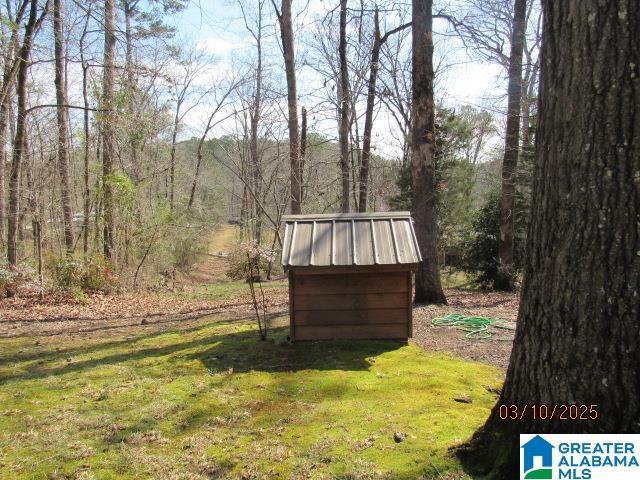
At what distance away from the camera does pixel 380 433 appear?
119 inches

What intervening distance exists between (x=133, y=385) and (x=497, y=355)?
3.88m

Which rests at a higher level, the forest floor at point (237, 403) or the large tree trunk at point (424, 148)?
the large tree trunk at point (424, 148)

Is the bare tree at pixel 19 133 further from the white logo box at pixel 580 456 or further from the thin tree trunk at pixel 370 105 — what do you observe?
the white logo box at pixel 580 456

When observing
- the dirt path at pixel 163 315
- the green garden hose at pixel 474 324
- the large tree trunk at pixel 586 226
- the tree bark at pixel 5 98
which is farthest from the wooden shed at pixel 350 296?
the tree bark at pixel 5 98

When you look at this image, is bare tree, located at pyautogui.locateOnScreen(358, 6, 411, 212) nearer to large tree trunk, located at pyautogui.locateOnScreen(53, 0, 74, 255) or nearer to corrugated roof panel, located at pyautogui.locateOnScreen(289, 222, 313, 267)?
large tree trunk, located at pyautogui.locateOnScreen(53, 0, 74, 255)

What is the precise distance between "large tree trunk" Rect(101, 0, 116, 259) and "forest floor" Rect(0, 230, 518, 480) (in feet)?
17.8

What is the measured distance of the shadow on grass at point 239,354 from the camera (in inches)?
183

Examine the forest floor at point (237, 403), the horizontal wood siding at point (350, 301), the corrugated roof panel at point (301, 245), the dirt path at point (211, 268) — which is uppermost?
the corrugated roof panel at point (301, 245)

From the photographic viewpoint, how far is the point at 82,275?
403 inches

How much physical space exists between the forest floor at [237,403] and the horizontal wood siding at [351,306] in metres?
0.18

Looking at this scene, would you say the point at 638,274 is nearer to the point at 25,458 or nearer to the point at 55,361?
the point at 25,458

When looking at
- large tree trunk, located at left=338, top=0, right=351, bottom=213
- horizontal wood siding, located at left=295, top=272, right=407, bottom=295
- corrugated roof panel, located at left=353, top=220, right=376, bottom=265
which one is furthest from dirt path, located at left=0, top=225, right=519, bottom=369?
large tree trunk, located at left=338, top=0, right=351, bottom=213

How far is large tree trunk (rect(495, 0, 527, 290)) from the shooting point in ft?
36.7

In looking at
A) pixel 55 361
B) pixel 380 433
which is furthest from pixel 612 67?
pixel 55 361
